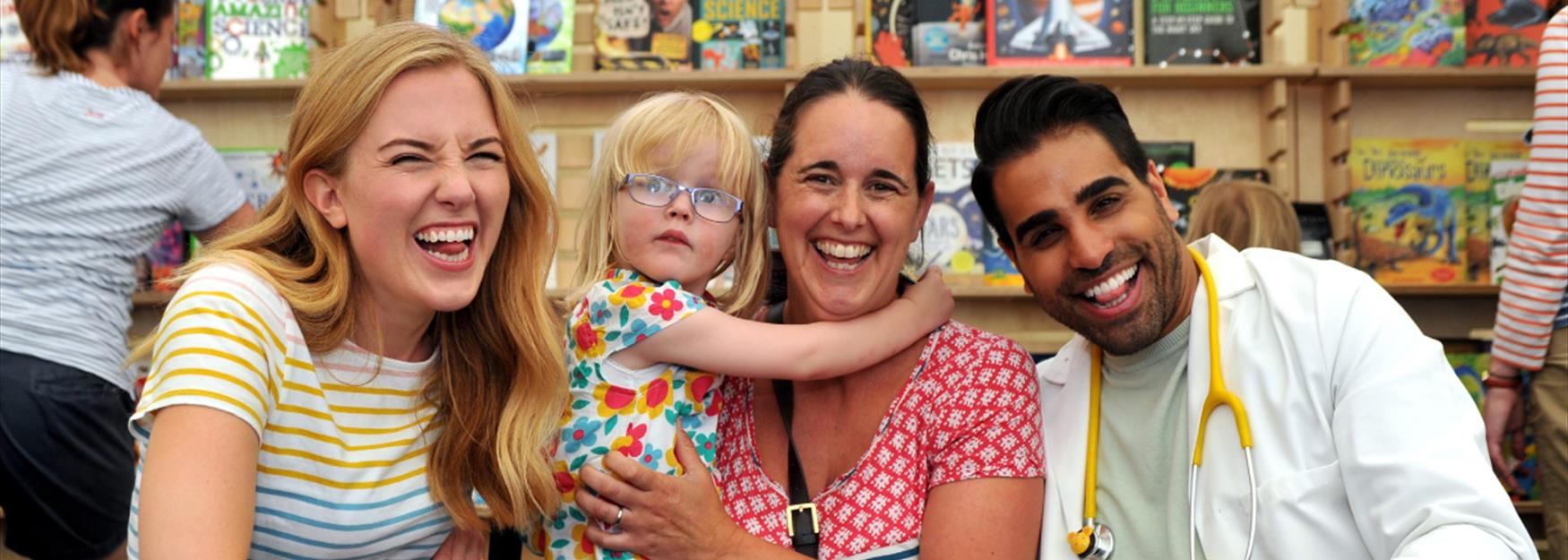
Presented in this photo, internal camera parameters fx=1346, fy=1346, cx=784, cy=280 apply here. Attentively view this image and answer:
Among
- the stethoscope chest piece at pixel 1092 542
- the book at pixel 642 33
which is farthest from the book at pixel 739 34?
the stethoscope chest piece at pixel 1092 542

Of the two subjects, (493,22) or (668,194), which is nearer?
(668,194)

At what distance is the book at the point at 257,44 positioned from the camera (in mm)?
3873

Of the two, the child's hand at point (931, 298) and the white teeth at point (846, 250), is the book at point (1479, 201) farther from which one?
the white teeth at point (846, 250)

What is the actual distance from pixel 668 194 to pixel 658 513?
0.51 m

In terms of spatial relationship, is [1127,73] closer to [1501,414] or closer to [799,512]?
[1501,414]

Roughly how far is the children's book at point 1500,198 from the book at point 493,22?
9.08 feet

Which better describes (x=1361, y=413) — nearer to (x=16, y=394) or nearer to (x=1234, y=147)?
(x=1234, y=147)

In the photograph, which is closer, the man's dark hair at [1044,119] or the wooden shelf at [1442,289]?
the man's dark hair at [1044,119]

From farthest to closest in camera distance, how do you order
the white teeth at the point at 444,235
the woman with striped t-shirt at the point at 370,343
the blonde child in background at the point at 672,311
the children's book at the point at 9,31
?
1. the children's book at the point at 9,31
2. the blonde child in background at the point at 672,311
3. the white teeth at the point at 444,235
4. the woman with striped t-shirt at the point at 370,343

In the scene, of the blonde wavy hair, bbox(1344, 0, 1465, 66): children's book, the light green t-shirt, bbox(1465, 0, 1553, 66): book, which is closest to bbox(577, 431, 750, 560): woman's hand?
the light green t-shirt

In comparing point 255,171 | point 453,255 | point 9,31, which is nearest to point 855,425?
point 453,255

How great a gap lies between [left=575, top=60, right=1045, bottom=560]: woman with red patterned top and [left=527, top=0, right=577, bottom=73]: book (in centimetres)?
184

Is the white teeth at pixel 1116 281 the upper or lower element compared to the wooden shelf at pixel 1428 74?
lower

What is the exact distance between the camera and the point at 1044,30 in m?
3.80
